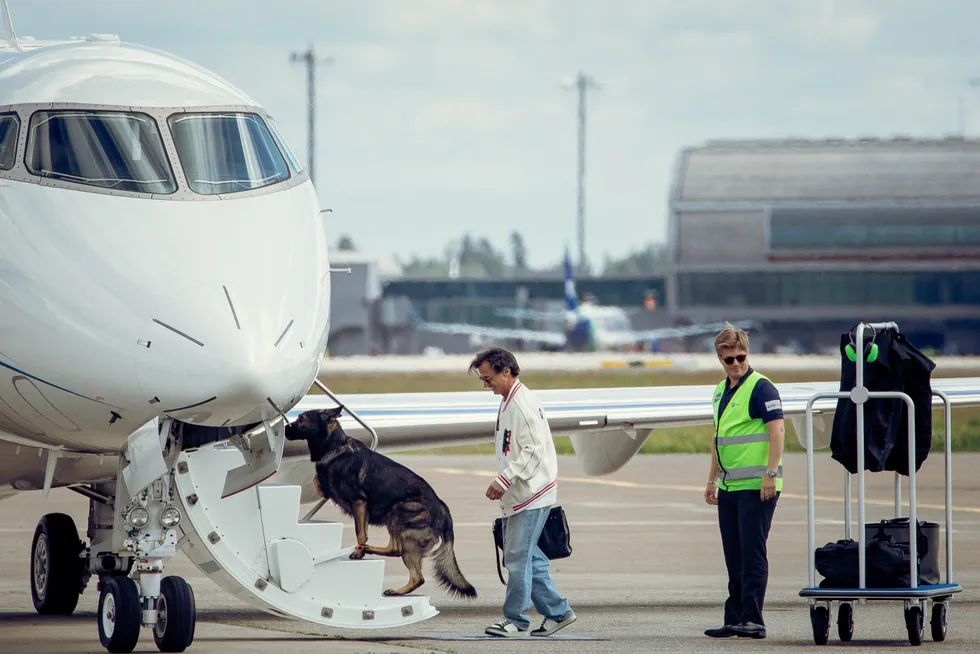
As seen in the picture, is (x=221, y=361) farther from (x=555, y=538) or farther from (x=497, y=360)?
(x=555, y=538)

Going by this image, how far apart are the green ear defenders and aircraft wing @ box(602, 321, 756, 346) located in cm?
8583

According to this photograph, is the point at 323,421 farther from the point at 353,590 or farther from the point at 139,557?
the point at 139,557

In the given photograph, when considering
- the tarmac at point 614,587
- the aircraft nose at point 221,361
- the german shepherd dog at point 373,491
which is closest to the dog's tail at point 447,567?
the german shepherd dog at point 373,491

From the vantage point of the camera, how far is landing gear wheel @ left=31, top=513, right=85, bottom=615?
1117 centimetres

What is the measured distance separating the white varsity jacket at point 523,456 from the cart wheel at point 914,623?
2.21 meters

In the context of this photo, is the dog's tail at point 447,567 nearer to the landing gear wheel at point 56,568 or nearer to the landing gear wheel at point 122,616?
the landing gear wheel at point 122,616

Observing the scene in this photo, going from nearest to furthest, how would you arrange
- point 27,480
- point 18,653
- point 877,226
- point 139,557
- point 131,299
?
point 131,299
point 139,557
point 18,653
point 27,480
point 877,226

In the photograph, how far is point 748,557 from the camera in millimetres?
9578

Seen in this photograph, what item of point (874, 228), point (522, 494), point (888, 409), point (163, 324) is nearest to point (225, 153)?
point (163, 324)

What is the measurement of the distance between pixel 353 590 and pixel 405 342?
100m

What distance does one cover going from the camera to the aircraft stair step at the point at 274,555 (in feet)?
29.0

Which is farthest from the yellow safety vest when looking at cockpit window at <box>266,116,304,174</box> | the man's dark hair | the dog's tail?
cockpit window at <box>266,116,304,174</box>

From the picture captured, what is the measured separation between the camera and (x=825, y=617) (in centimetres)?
933

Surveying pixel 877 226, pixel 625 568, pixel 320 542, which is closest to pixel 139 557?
pixel 320 542
